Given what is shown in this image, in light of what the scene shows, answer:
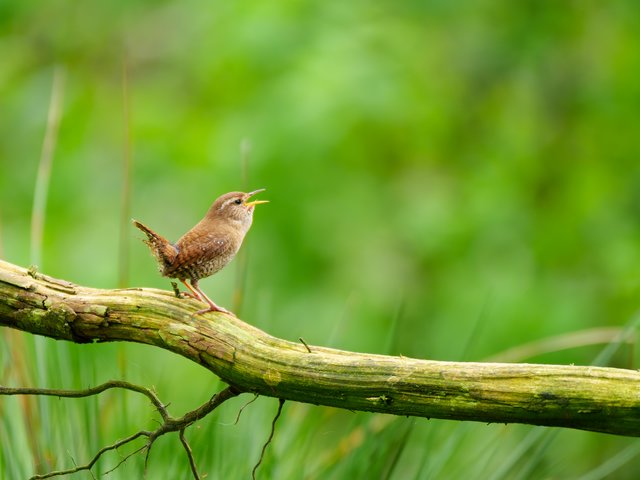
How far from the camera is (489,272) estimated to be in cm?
558

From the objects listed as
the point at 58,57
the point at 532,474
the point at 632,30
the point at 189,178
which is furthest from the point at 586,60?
the point at 532,474

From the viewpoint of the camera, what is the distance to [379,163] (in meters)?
6.34

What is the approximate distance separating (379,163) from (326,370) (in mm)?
4490

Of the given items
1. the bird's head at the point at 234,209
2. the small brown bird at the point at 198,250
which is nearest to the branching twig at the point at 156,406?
the small brown bird at the point at 198,250

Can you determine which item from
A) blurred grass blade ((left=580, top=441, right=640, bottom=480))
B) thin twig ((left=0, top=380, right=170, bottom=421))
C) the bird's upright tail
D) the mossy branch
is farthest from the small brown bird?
blurred grass blade ((left=580, top=441, right=640, bottom=480))

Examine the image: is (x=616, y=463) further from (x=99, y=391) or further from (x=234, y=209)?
(x=99, y=391)

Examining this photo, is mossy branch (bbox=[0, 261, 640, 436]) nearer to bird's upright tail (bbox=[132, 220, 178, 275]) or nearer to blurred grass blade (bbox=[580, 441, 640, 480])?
bird's upright tail (bbox=[132, 220, 178, 275])

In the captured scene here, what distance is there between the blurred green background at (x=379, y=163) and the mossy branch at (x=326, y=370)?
6.23 ft

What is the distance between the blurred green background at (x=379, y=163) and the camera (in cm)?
513

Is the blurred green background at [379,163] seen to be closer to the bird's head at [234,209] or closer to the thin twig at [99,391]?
the bird's head at [234,209]

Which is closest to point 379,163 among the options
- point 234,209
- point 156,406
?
point 234,209

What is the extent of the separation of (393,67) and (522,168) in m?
1.05

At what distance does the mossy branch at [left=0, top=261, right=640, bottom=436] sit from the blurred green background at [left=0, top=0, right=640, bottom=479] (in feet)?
6.23

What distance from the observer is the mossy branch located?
5.80ft
